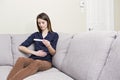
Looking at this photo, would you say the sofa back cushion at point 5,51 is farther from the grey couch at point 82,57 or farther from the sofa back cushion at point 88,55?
the sofa back cushion at point 88,55

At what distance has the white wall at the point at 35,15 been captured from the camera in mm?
2955

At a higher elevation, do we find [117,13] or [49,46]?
[117,13]

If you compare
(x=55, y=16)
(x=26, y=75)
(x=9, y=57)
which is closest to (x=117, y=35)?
(x=26, y=75)

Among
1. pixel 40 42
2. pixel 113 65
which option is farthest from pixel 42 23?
pixel 113 65

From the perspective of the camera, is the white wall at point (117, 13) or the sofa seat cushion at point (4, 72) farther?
the white wall at point (117, 13)

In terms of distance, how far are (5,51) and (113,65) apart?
1525mm

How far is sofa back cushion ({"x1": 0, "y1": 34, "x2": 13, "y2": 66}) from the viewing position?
2586 mm

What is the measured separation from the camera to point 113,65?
152 cm

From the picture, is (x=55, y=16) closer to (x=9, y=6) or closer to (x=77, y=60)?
(x=9, y=6)

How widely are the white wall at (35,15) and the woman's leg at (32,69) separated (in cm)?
91

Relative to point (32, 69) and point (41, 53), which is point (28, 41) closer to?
point (41, 53)

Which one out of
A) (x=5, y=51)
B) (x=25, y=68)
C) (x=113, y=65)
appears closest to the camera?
(x=113, y=65)

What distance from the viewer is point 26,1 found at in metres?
3.03

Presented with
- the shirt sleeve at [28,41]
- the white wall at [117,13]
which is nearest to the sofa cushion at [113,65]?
the shirt sleeve at [28,41]
